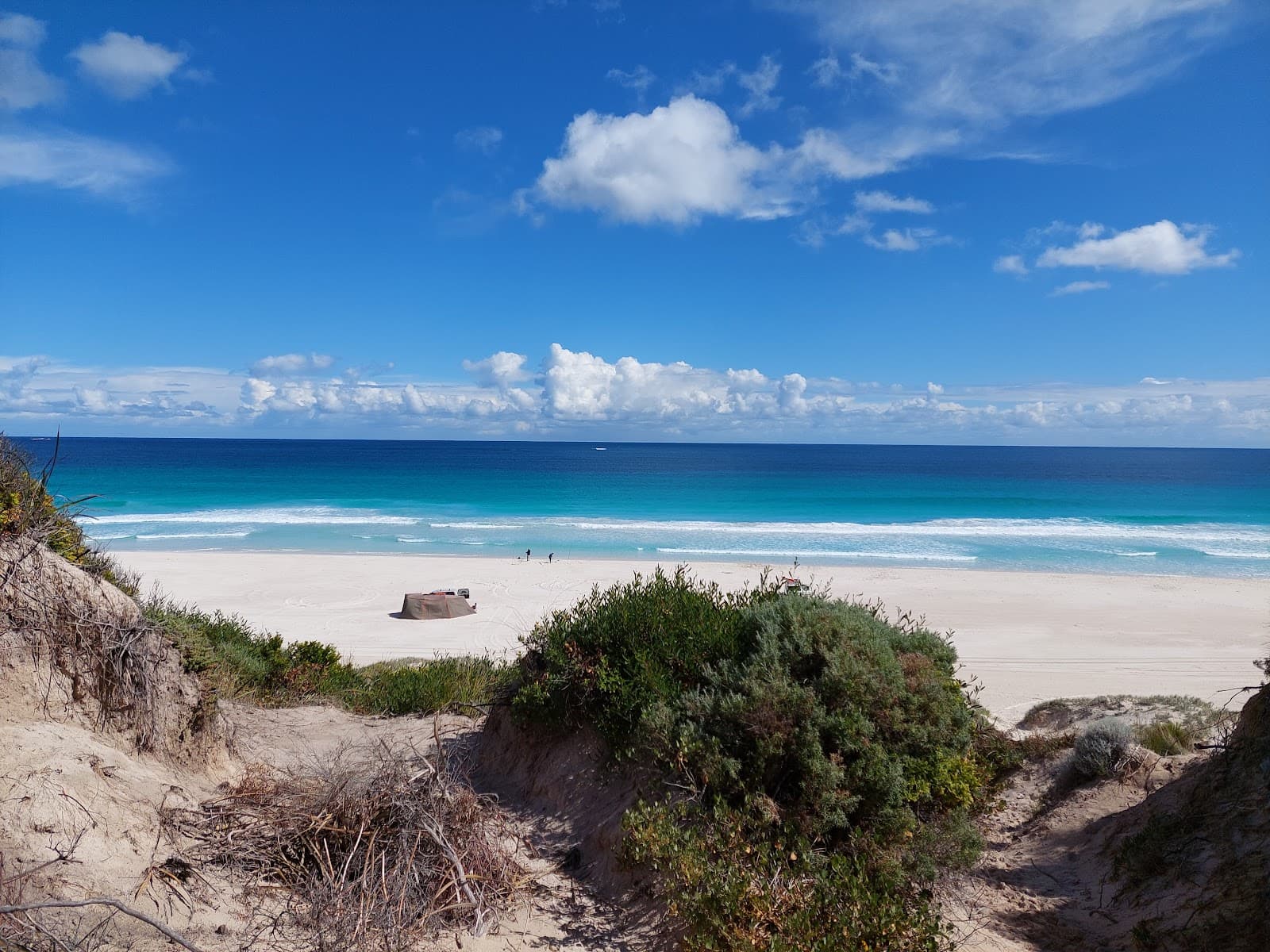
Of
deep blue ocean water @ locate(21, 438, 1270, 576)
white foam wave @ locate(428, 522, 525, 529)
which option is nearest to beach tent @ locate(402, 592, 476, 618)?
deep blue ocean water @ locate(21, 438, 1270, 576)

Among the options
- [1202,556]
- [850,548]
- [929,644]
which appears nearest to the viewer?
[929,644]

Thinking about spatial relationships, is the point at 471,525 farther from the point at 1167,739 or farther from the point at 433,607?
the point at 1167,739

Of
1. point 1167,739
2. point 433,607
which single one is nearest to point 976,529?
point 433,607

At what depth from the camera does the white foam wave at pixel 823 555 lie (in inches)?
1319

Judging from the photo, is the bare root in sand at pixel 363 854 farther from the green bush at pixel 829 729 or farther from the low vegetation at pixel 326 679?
the low vegetation at pixel 326 679

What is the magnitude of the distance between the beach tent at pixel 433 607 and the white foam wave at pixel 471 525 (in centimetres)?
2215

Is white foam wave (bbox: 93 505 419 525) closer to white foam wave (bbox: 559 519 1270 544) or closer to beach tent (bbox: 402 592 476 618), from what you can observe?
white foam wave (bbox: 559 519 1270 544)

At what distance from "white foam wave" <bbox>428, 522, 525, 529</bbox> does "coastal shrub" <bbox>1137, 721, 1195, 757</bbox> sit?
38.2 m

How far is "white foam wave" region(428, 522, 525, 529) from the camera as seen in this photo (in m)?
43.8

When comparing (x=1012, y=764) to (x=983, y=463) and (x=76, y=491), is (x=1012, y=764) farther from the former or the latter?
(x=983, y=463)

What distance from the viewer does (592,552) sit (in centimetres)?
3528

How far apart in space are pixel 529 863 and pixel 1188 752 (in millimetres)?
6069

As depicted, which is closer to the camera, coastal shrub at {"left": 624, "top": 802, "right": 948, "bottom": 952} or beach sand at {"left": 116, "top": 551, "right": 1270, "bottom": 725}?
coastal shrub at {"left": 624, "top": 802, "right": 948, "bottom": 952}

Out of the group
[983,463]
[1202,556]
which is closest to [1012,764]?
[1202,556]
